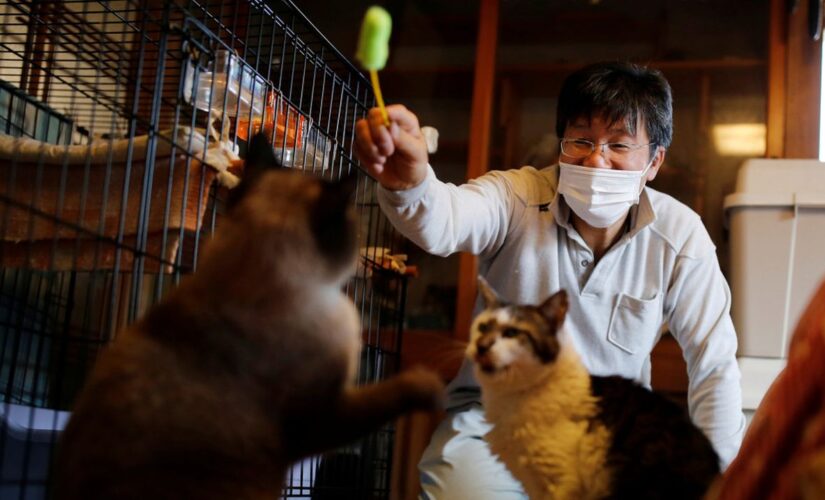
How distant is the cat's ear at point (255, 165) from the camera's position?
117 centimetres

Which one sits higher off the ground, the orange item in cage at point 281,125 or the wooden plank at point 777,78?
the wooden plank at point 777,78

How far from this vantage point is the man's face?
80.6 inches

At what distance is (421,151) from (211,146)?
477mm

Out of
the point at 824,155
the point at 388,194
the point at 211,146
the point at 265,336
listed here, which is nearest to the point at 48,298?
the point at 211,146

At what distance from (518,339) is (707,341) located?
2.37ft

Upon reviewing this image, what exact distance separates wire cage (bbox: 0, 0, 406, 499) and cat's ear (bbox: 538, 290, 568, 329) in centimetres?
69

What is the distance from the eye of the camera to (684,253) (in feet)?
6.77

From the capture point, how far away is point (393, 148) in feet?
4.75

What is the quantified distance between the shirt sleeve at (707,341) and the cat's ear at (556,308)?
Result: 0.58 m

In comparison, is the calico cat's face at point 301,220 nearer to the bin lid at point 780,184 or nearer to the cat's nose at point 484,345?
the cat's nose at point 484,345

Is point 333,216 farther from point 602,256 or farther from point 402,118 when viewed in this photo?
point 602,256

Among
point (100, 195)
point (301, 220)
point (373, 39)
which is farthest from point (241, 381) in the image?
point (100, 195)

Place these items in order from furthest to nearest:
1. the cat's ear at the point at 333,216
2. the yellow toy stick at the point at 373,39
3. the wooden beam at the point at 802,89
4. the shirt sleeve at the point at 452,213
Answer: the wooden beam at the point at 802,89
the shirt sleeve at the point at 452,213
the cat's ear at the point at 333,216
the yellow toy stick at the point at 373,39

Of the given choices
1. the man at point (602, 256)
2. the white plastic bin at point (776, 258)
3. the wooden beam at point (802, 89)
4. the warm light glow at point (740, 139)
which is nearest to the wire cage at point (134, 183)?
the man at point (602, 256)
